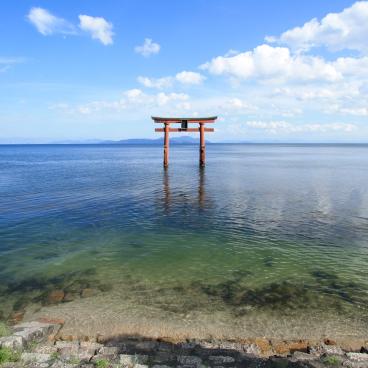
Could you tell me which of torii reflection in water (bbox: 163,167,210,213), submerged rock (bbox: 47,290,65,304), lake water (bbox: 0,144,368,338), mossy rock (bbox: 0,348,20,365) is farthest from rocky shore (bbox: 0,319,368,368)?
→ torii reflection in water (bbox: 163,167,210,213)

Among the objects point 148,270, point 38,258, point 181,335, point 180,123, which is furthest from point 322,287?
point 180,123

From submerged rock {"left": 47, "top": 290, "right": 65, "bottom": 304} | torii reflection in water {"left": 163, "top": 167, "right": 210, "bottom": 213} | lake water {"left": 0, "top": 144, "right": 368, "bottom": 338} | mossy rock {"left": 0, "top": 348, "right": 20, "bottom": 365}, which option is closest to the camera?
mossy rock {"left": 0, "top": 348, "right": 20, "bottom": 365}

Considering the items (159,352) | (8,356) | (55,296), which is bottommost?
(55,296)

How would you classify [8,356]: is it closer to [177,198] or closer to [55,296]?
[55,296]

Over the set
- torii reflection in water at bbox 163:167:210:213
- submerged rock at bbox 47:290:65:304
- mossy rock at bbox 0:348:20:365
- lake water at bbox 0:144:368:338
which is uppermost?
mossy rock at bbox 0:348:20:365

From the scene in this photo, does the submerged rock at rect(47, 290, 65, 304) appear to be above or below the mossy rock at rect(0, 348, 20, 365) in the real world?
below

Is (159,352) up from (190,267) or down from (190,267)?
up

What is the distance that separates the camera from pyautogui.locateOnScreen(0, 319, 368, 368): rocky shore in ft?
23.3

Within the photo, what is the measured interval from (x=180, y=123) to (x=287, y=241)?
102ft

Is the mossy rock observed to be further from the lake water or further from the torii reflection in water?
the torii reflection in water

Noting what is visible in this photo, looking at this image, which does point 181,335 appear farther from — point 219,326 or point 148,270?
point 148,270

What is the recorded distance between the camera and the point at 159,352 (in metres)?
7.94

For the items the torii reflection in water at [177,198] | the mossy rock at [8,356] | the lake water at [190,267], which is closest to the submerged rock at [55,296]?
the lake water at [190,267]

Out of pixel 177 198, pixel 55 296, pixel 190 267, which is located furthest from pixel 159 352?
pixel 177 198
